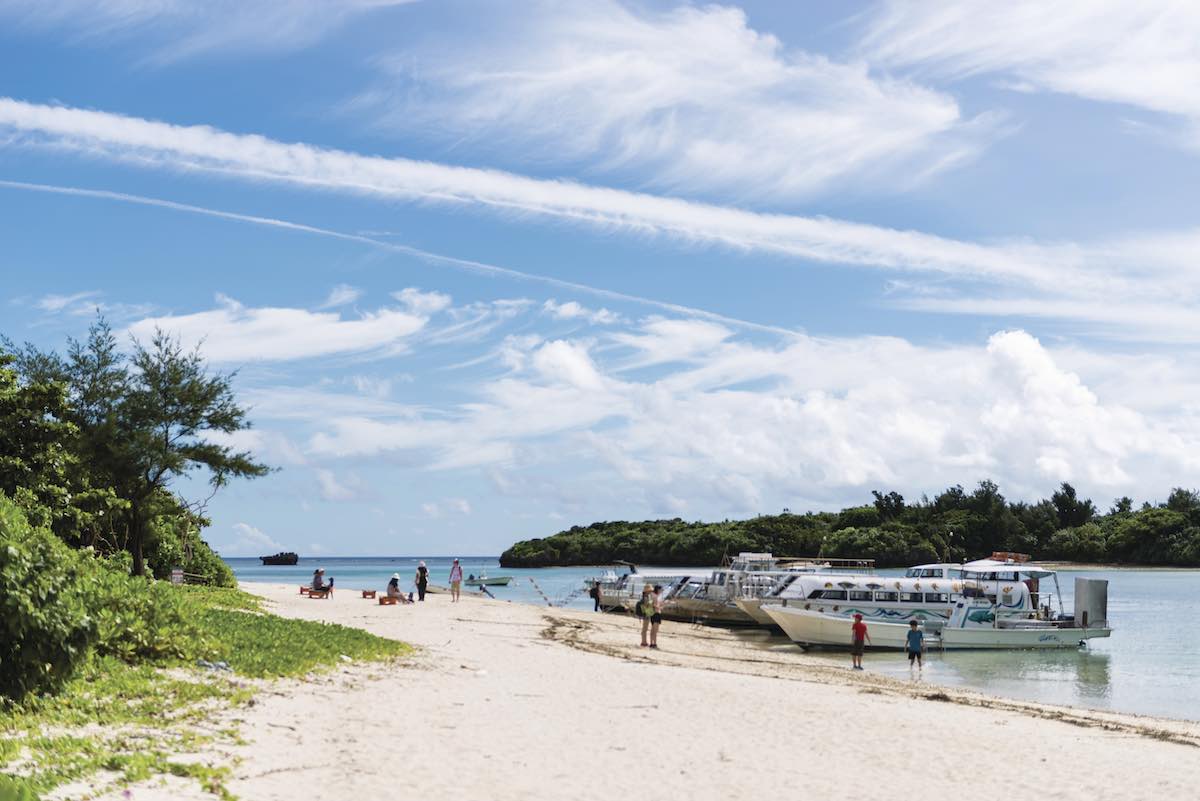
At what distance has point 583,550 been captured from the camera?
186625 millimetres

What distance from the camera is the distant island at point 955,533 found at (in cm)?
13700

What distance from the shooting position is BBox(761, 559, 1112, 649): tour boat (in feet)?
138

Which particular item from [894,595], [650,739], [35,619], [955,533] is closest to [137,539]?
[650,739]

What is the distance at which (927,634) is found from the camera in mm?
43906

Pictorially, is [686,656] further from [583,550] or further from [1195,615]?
[583,550]

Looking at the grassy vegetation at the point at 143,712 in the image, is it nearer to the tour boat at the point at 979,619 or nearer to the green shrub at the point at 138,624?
the green shrub at the point at 138,624

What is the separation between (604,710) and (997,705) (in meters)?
10.9

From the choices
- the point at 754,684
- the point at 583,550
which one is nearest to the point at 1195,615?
the point at 754,684

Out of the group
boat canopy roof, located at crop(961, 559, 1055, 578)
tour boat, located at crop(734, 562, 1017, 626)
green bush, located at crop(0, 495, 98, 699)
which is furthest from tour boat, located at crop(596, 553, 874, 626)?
green bush, located at crop(0, 495, 98, 699)

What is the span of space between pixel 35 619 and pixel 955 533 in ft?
480

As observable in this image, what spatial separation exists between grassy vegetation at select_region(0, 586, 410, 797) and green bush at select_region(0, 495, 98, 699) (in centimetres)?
31

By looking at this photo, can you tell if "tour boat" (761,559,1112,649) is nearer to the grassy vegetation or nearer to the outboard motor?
the outboard motor

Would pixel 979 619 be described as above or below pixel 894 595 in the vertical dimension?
below

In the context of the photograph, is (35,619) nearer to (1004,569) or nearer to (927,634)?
(927,634)
